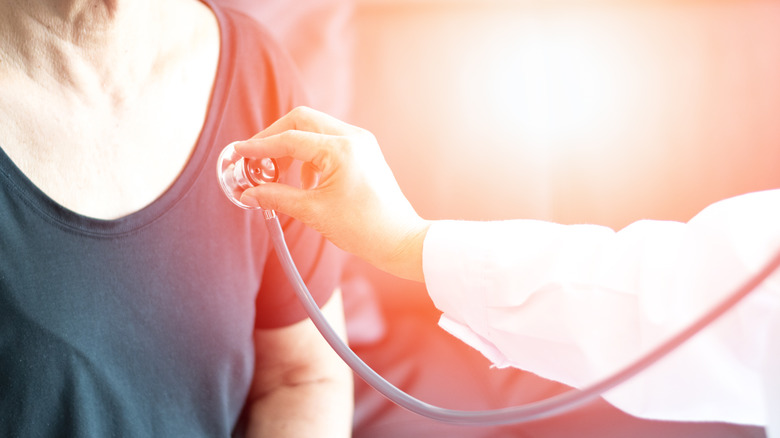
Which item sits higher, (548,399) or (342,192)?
(342,192)

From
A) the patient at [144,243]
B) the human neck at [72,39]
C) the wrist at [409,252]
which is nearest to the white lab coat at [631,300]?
the wrist at [409,252]

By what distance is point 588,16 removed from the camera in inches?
45.8

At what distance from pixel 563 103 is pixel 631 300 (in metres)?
0.60

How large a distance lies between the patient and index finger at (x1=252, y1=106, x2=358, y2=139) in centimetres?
14

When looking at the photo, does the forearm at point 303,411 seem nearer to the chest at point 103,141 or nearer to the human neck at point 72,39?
the chest at point 103,141

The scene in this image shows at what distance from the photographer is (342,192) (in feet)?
2.02

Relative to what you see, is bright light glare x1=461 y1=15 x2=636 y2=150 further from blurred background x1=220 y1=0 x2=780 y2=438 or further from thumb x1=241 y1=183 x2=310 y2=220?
thumb x1=241 y1=183 x2=310 y2=220

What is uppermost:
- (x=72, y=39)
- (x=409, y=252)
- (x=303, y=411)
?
(x=72, y=39)

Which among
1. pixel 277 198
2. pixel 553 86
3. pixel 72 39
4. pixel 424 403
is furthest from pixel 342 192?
pixel 553 86

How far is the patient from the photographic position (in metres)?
0.64

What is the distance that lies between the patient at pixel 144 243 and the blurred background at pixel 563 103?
0.30 m

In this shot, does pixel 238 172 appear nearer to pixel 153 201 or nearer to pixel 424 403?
pixel 153 201

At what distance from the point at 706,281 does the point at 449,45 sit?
2.25 ft

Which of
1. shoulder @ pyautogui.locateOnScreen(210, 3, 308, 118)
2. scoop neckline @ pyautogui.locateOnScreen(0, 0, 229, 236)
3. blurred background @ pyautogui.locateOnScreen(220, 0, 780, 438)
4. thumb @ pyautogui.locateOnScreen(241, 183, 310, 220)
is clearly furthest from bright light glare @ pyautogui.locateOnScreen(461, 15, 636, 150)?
thumb @ pyautogui.locateOnScreen(241, 183, 310, 220)
